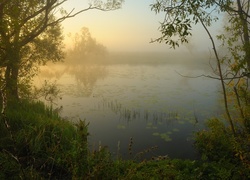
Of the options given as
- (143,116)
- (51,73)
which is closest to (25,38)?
(143,116)

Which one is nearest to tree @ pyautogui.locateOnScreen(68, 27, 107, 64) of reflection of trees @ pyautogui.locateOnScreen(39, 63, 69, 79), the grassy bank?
reflection of trees @ pyautogui.locateOnScreen(39, 63, 69, 79)

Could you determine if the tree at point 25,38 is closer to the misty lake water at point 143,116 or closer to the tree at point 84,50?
the misty lake water at point 143,116

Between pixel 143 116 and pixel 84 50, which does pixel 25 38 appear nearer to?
pixel 143 116

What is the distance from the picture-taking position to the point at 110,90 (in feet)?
84.9

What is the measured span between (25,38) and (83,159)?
9933 millimetres

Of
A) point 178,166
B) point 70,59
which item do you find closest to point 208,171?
point 178,166

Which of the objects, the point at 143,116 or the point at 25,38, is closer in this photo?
the point at 25,38

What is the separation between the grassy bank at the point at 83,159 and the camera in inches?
192

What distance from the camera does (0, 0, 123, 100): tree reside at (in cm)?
939

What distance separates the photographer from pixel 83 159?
5301mm

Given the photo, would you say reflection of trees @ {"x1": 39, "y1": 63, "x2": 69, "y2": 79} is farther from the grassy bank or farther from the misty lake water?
the grassy bank

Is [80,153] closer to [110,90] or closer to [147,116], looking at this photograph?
[147,116]

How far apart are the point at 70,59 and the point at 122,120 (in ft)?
196

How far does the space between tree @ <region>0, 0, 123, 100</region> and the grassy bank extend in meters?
2.31
